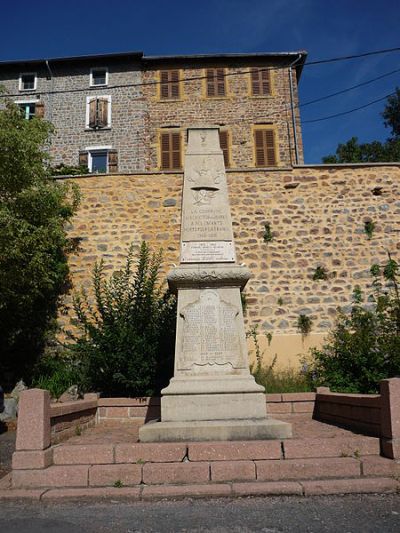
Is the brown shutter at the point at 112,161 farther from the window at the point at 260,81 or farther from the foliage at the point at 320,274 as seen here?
the foliage at the point at 320,274

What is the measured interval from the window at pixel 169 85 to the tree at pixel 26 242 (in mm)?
10617

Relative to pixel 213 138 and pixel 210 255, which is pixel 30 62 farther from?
pixel 210 255

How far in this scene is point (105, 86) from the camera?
71.7 ft

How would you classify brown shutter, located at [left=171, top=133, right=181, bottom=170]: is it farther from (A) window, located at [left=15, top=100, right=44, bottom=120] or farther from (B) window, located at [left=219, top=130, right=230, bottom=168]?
(A) window, located at [left=15, top=100, right=44, bottom=120]

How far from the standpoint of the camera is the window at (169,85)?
21.4 m

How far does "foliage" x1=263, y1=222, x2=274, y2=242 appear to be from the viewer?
12953 mm

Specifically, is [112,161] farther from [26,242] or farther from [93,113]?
[26,242]

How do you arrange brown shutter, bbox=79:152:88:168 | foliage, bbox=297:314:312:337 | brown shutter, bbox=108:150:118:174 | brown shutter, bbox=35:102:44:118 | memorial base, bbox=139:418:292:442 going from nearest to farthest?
memorial base, bbox=139:418:292:442 → foliage, bbox=297:314:312:337 → brown shutter, bbox=108:150:118:174 → brown shutter, bbox=79:152:88:168 → brown shutter, bbox=35:102:44:118

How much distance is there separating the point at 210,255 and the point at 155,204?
7097 millimetres

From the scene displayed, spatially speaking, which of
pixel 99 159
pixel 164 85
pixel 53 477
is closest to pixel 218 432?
pixel 53 477

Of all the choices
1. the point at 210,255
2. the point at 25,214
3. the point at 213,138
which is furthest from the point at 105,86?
the point at 210,255

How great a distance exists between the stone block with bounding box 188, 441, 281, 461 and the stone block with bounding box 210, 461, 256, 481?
16cm

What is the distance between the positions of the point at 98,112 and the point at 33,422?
1874cm

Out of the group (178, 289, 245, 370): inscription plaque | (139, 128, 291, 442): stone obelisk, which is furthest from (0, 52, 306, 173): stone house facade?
(178, 289, 245, 370): inscription plaque
